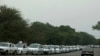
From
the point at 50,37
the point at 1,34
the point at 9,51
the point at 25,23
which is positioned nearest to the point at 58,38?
the point at 50,37

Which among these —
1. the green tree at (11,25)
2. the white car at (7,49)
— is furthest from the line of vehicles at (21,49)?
the green tree at (11,25)

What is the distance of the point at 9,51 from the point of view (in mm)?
40562

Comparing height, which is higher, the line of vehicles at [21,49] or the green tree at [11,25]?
the green tree at [11,25]

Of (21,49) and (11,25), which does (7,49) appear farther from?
(11,25)

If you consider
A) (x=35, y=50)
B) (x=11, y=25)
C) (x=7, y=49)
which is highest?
(x=11, y=25)

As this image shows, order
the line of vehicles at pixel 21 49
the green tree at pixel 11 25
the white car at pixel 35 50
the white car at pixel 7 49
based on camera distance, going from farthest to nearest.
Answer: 1. the green tree at pixel 11 25
2. the white car at pixel 35 50
3. the line of vehicles at pixel 21 49
4. the white car at pixel 7 49

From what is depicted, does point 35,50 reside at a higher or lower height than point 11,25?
lower

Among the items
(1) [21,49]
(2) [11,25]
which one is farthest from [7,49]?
(2) [11,25]

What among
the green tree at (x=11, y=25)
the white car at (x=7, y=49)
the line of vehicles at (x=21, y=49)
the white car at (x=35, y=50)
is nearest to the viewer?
the white car at (x=7, y=49)

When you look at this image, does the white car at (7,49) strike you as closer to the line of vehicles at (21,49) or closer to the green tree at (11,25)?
the line of vehicles at (21,49)

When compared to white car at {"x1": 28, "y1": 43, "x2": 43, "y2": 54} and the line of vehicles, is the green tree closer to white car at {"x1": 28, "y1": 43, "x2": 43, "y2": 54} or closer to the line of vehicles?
the line of vehicles

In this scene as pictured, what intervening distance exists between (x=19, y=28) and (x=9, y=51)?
26438 mm

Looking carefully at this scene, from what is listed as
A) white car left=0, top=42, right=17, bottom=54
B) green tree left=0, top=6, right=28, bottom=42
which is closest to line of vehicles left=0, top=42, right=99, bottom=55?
white car left=0, top=42, right=17, bottom=54

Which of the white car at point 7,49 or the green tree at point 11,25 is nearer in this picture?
the white car at point 7,49
